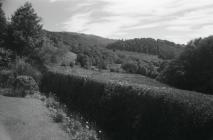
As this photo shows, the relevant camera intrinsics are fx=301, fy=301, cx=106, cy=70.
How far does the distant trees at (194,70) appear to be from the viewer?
26652 mm

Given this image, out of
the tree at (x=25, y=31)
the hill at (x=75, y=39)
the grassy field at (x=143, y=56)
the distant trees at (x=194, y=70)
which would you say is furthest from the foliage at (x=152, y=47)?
the distant trees at (x=194, y=70)

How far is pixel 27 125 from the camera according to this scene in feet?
39.5

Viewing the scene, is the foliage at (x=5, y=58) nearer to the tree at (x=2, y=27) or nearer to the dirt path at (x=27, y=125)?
the tree at (x=2, y=27)

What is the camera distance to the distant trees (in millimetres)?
26652

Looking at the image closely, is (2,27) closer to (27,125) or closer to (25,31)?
(25,31)

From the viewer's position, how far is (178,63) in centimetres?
3073

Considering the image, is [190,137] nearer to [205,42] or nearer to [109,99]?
[109,99]

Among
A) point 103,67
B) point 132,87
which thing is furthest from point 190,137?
point 103,67

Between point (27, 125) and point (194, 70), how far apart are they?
2045 cm

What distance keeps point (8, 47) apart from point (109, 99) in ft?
129

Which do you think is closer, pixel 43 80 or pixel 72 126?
pixel 72 126

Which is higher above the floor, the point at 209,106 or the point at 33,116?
the point at 209,106

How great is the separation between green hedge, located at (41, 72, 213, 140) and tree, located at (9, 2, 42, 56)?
32.5 m

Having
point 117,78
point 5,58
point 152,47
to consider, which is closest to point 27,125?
point 117,78
